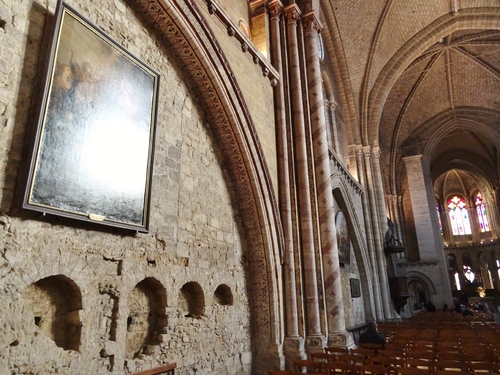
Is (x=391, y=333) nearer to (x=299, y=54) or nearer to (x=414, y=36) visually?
(x=299, y=54)

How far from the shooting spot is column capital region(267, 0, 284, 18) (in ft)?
28.8

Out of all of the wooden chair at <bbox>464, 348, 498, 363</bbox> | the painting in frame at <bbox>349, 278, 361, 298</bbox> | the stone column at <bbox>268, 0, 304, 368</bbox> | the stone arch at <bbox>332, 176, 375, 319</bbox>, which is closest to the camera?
the wooden chair at <bbox>464, 348, 498, 363</bbox>

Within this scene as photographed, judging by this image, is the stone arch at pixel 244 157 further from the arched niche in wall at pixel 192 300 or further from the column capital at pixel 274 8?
the column capital at pixel 274 8

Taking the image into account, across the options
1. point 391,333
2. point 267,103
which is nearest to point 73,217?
point 267,103

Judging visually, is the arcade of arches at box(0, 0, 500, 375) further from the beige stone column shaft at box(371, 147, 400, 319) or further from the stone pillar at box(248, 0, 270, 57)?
the beige stone column shaft at box(371, 147, 400, 319)

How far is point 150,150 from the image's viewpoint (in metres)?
4.88

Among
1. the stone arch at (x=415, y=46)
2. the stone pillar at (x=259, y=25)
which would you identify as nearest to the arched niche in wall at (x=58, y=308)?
the stone pillar at (x=259, y=25)

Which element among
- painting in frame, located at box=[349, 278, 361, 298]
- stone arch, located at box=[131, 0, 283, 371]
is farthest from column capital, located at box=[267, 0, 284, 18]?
painting in frame, located at box=[349, 278, 361, 298]

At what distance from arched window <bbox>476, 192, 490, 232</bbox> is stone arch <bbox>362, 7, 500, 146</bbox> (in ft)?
86.7

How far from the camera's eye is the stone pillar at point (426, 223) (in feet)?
68.8

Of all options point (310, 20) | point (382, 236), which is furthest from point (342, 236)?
point (310, 20)

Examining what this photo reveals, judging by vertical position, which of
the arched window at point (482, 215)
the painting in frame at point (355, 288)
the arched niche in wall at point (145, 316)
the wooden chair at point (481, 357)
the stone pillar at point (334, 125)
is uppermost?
the arched window at point (482, 215)

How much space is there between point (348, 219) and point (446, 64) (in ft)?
40.7

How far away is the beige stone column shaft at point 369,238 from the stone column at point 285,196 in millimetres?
7585
